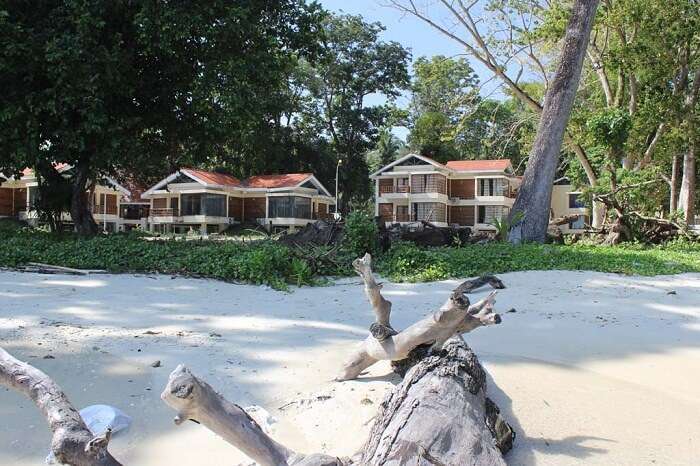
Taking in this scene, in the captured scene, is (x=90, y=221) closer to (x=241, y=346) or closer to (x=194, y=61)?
(x=194, y=61)

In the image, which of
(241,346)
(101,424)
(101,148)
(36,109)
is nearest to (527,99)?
(101,148)

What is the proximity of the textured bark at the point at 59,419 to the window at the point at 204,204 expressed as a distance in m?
38.6

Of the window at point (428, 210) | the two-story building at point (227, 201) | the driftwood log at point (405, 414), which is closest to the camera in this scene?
the driftwood log at point (405, 414)

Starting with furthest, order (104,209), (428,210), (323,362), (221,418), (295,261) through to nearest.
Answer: (428,210), (104,209), (295,261), (323,362), (221,418)

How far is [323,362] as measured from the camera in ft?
15.9

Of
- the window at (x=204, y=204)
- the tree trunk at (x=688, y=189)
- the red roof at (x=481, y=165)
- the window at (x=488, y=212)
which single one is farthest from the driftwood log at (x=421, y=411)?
the window at (x=488, y=212)

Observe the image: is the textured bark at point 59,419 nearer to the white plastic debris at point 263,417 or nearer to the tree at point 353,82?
the white plastic debris at point 263,417

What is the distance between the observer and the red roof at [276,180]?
40.2 meters

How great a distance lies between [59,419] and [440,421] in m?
1.56

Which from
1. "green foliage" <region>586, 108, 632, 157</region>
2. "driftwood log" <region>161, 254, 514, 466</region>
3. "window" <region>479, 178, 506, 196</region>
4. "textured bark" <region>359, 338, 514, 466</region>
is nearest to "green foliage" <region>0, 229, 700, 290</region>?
"driftwood log" <region>161, 254, 514, 466</region>

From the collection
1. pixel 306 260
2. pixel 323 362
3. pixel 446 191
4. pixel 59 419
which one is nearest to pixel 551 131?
pixel 306 260

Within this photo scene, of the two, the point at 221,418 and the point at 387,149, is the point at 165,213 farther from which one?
the point at 221,418

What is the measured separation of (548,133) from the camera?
16656 millimetres

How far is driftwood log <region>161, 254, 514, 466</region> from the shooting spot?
7.26ft
